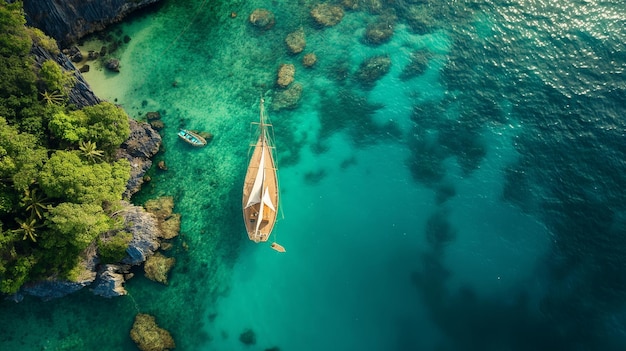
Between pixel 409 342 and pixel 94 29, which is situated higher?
pixel 94 29

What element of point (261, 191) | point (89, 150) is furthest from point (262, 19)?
point (89, 150)

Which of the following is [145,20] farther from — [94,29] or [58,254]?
[58,254]

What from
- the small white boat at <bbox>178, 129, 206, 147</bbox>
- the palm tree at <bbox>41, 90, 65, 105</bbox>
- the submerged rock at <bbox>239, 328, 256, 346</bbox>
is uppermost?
the palm tree at <bbox>41, 90, 65, 105</bbox>

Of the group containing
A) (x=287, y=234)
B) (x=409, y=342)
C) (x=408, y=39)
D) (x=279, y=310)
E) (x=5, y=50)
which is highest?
(x=5, y=50)

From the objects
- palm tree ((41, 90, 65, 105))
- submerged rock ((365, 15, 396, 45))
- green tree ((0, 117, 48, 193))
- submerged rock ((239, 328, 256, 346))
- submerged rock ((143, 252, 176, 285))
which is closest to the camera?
green tree ((0, 117, 48, 193))

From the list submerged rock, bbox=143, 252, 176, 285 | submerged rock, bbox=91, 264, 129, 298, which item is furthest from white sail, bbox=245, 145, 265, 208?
submerged rock, bbox=91, 264, 129, 298

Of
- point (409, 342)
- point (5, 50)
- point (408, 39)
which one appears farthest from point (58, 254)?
point (408, 39)

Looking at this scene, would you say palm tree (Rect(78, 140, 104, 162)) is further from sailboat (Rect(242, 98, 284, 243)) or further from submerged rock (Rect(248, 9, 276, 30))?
submerged rock (Rect(248, 9, 276, 30))
